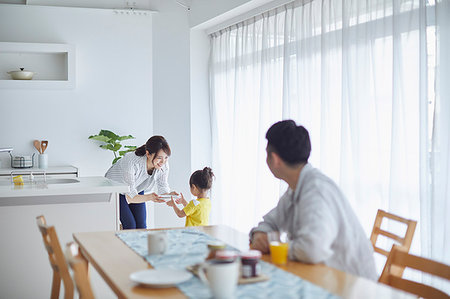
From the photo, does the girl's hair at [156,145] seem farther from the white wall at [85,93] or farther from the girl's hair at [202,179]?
the white wall at [85,93]

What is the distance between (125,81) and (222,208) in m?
1.68

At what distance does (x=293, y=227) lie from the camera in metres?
2.15

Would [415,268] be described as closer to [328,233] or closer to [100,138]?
[328,233]

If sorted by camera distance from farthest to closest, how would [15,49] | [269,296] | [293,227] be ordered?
1. [15,49]
2. [293,227]
3. [269,296]

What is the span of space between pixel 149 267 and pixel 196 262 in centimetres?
16

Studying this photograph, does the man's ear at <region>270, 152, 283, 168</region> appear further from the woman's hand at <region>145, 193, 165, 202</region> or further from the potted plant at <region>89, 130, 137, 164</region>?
the potted plant at <region>89, 130, 137, 164</region>

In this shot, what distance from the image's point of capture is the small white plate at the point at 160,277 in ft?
5.51

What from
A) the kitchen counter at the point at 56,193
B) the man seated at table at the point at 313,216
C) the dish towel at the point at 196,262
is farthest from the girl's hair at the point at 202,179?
the man seated at table at the point at 313,216

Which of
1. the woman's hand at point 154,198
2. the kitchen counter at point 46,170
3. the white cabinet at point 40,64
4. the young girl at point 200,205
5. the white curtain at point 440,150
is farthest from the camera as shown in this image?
Result: the white cabinet at point 40,64

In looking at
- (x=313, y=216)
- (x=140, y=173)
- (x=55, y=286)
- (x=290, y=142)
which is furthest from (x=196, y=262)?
(x=140, y=173)

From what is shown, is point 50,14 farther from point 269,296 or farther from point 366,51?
point 269,296

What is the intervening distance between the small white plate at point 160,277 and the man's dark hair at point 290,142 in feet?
1.97

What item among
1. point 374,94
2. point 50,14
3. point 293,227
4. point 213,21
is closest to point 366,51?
point 374,94

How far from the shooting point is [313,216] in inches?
76.2
